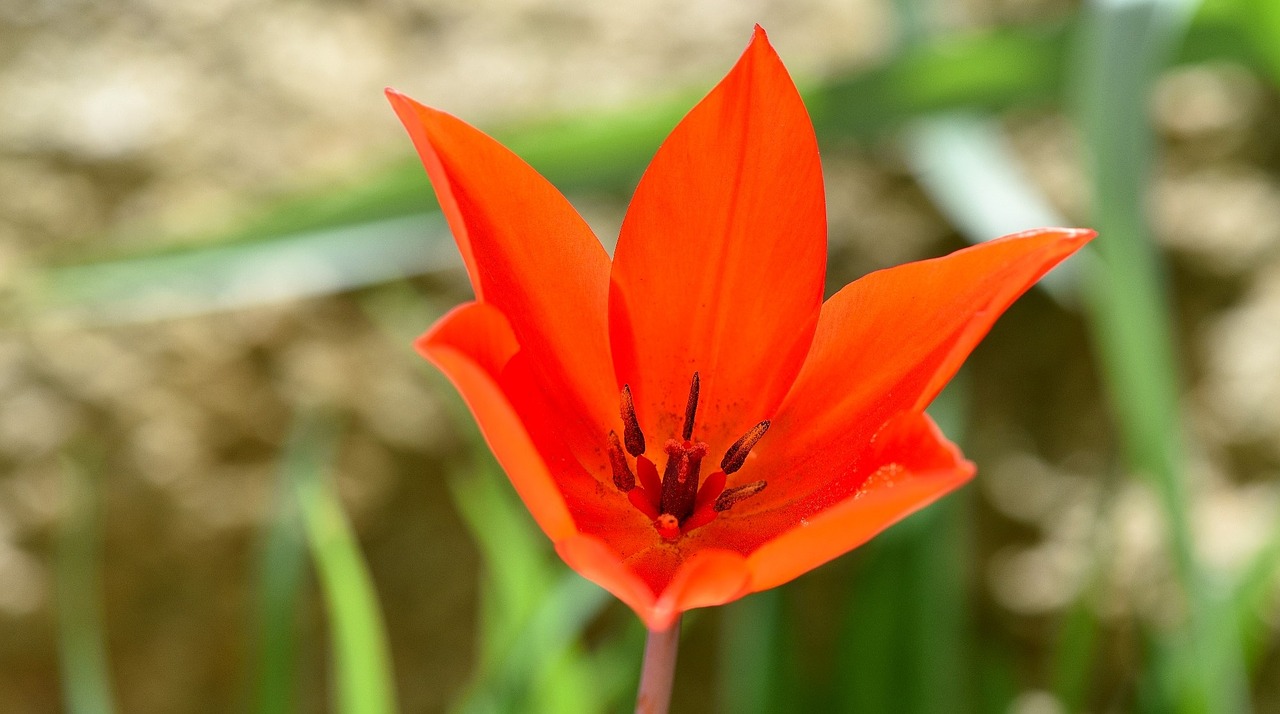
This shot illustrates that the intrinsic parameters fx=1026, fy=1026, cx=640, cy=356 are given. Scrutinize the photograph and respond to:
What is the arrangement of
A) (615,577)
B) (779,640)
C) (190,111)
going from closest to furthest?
(615,577) → (779,640) → (190,111)

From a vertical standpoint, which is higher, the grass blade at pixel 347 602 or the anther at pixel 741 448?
the anther at pixel 741 448

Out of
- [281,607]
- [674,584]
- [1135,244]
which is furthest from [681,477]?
[281,607]

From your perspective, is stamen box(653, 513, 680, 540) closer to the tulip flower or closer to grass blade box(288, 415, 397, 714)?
the tulip flower

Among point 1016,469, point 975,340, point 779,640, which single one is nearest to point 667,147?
point 975,340

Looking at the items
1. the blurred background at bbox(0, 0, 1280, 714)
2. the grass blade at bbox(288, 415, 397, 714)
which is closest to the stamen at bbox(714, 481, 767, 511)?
the grass blade at bbox(288, 415, 397, 714)

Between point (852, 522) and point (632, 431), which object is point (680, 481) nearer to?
point (632, 431)

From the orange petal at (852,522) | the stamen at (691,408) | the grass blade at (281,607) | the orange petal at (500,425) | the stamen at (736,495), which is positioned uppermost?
the orange petal at (500,425)

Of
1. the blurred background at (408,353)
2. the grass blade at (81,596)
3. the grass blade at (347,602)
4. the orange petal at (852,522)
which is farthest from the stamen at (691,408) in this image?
the grass blade at (81,596)

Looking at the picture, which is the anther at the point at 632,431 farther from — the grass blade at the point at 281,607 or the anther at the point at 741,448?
the grass blade at the point at 281,607

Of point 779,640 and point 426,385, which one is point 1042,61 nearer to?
point 779,640
